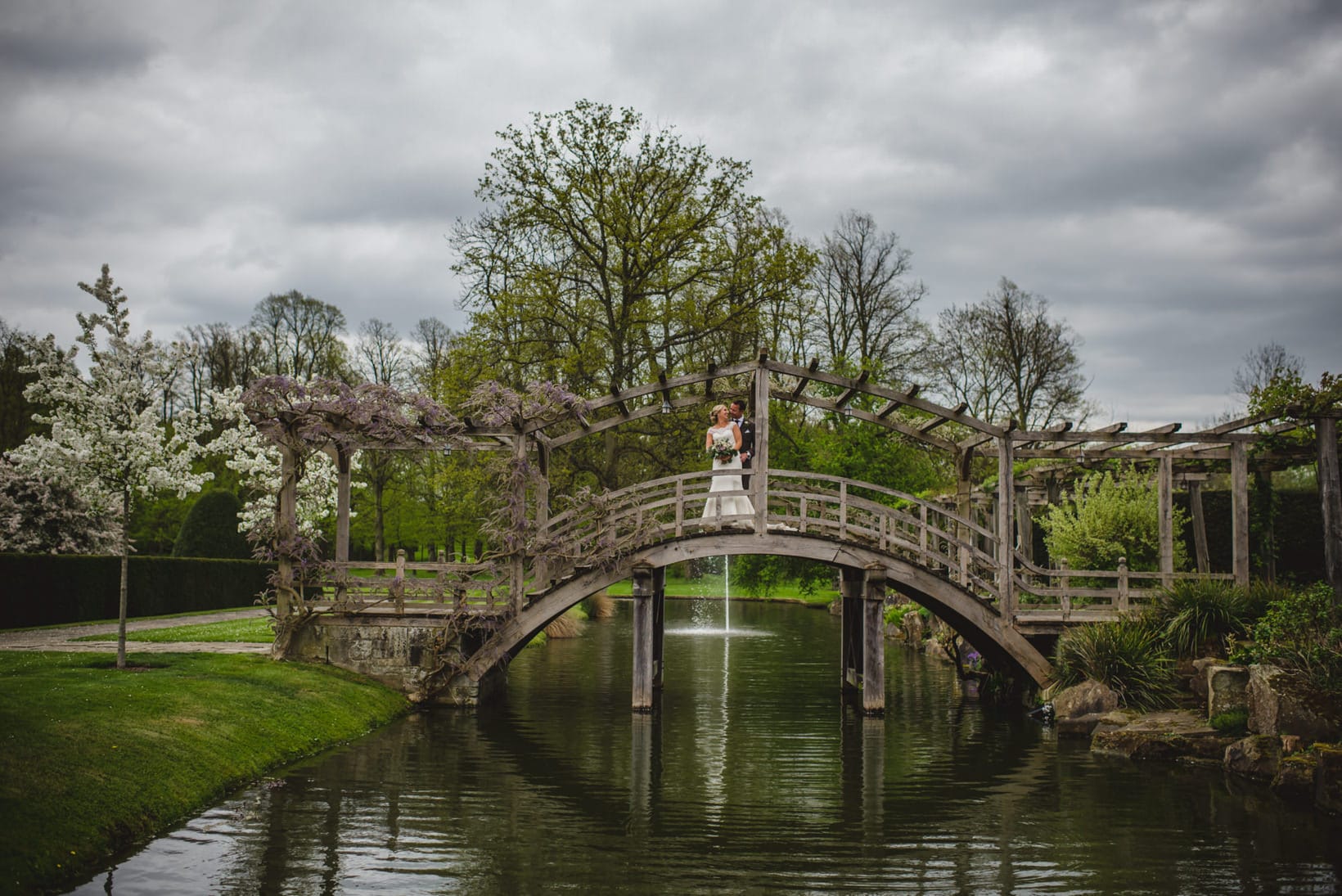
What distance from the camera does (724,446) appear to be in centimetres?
1841

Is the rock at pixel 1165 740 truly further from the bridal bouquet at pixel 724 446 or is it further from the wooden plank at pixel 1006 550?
the bridal bouquet at pixel 724 446

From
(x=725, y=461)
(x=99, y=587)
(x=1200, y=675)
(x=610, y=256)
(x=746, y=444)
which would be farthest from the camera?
(x=610, y=256)

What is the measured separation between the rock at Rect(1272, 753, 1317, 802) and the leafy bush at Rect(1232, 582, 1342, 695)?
4.16 ft

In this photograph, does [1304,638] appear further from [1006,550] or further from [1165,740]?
[1006,550]

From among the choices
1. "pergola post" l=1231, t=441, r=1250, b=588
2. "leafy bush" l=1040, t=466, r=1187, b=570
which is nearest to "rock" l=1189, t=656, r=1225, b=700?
"pergola post" l=1231, t=441, r=1250, b=588

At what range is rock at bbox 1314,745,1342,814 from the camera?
36.1ft

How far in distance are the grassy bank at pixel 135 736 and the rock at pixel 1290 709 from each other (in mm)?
11992

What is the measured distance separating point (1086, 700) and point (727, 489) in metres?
6.73

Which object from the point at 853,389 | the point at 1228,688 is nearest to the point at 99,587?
the point at 853,389

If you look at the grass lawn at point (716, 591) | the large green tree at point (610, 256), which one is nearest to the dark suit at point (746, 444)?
the large green tree at point (610, 256)

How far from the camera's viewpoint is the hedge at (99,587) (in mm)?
21922

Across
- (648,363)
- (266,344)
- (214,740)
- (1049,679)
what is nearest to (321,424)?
(214,740)

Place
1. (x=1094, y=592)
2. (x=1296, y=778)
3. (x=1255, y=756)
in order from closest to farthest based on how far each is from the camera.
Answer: (x=1296, y=778) < (x=1255, y=756) < (x=1094, y=592)

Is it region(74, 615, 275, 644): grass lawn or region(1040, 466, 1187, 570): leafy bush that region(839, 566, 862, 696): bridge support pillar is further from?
region(74, 615, 275, 644): grass lawn
